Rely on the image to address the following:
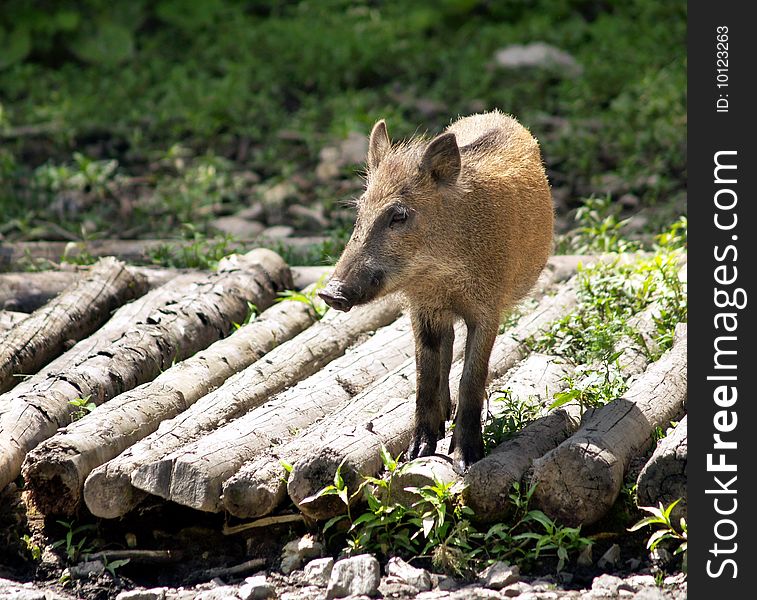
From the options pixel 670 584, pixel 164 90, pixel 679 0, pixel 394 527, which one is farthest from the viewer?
pixel 679 0

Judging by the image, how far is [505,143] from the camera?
593 centimetres

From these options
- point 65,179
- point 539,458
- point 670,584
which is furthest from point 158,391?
point 65,179

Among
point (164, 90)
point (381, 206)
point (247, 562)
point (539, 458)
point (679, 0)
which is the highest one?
point (679, 0)

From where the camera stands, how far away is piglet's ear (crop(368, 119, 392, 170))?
5465 mm

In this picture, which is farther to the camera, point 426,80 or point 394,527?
point 426,80

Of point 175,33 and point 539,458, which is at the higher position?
point 175,33

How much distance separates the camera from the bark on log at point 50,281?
738cm

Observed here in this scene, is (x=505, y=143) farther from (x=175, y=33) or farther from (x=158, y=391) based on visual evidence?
(x=175, y=33)

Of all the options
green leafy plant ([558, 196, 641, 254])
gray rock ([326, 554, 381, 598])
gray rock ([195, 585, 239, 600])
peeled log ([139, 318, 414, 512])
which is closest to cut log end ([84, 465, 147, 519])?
peeled log ([139, 318, 414, 512])

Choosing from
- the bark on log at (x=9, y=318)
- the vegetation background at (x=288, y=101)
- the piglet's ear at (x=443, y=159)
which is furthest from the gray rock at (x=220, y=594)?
the vegetation background at (x=288, y=101)

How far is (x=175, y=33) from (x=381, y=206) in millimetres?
9603

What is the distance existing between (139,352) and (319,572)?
2041 millimetres

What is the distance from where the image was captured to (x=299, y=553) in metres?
4.86

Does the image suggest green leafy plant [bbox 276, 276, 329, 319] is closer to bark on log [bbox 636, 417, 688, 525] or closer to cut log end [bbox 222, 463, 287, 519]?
cut log end [bbox 222, 463, 287, 519]
